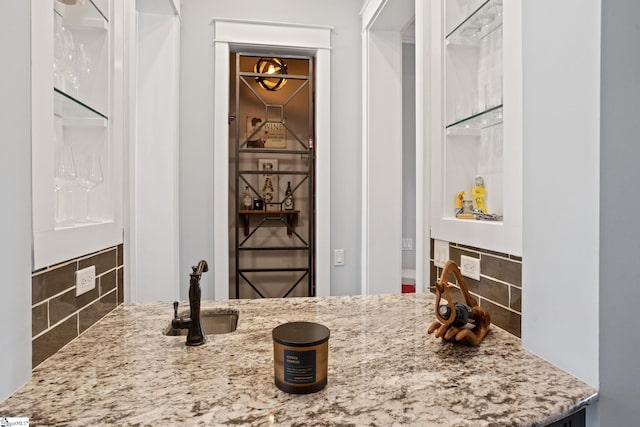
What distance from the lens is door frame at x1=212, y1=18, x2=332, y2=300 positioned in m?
2.55

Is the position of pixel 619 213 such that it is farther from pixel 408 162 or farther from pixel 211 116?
pixel 408 162

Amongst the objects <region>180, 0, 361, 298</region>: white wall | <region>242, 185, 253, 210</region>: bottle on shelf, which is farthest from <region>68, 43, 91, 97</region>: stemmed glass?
<region>242, 185, 253, 210</region>: bottle on shelf

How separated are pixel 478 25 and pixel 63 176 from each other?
1499mm

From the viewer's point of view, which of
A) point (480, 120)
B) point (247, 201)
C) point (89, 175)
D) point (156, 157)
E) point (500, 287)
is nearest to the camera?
point (500, 287)

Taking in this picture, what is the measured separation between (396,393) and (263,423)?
0.92ft

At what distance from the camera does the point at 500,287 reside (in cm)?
116

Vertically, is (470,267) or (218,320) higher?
(470,267)

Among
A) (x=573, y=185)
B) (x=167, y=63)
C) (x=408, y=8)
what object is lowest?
(x=573, y=185)

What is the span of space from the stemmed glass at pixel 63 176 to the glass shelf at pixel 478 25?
1.42 meters

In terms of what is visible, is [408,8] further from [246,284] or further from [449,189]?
[246,284]

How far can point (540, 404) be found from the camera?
742 millimetres

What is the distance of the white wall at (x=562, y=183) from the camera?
2.63 ft

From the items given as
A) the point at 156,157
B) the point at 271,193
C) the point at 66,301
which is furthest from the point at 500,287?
the point at 271,193

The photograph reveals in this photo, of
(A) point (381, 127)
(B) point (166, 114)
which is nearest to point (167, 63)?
(B) point (166, 114)
